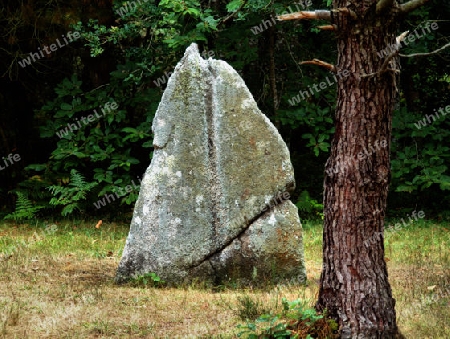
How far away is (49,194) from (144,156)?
6.39 ft

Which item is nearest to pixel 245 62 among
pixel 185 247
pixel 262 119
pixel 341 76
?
pixel 262 119

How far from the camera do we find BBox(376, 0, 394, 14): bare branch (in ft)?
15.5

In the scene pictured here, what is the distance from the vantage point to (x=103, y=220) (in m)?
11.6

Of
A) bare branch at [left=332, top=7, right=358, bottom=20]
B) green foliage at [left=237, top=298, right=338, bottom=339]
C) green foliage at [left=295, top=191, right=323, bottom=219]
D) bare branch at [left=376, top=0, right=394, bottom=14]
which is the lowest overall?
green foliage at [left=237, top=298, right=338, bottom=339]

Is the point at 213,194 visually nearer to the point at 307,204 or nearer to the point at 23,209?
the point at 307,204

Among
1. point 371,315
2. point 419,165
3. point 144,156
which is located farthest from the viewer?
point 144,156

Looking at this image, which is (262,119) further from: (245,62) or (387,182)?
(245,62)

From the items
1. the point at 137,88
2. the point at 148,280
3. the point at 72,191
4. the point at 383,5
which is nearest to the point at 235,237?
the point at 148,280

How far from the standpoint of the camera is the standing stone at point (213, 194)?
23.6 ft

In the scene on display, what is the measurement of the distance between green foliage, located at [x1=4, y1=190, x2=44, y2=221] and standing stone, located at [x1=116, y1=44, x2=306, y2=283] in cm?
457

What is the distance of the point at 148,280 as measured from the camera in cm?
712

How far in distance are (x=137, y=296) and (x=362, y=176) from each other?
9.32 ft

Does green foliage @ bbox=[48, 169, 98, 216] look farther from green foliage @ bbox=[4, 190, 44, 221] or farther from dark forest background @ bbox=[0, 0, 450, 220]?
green foliage @ bbox=[4, 190, 44, 221]

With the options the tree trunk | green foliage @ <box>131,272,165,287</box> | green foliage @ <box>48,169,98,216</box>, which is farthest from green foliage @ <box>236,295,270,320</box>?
green foliage @ <box>48,169,98,216</box>
